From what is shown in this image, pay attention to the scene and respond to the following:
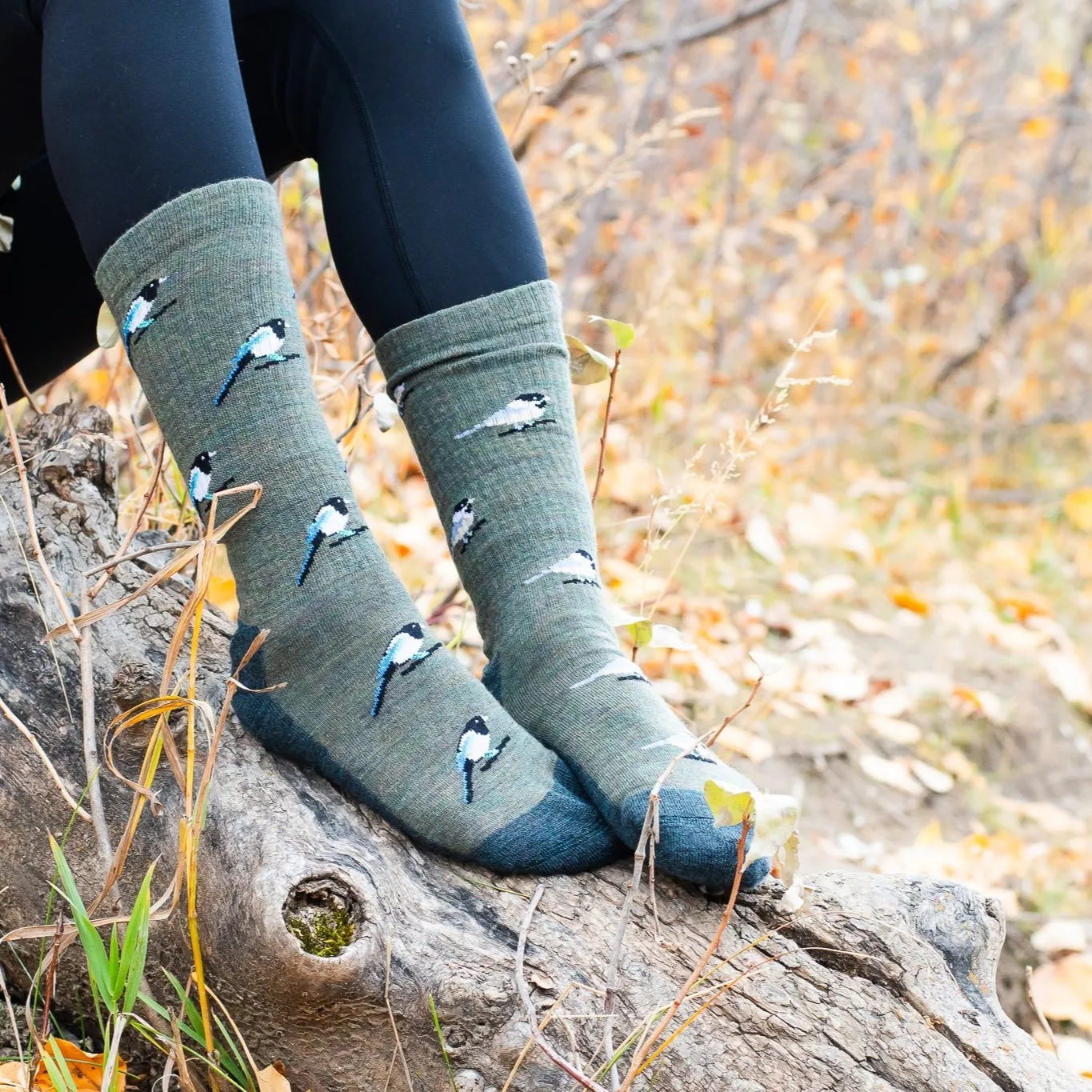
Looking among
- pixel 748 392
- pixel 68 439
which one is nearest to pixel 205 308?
pixel 68 439

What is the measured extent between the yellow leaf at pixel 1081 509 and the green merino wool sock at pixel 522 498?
2.02 metres

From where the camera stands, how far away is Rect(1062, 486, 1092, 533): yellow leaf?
2.54m

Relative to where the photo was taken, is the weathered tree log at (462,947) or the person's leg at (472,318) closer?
the weathered tree log at (462,947)

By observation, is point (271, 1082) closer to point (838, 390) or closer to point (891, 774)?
point (891, 774)

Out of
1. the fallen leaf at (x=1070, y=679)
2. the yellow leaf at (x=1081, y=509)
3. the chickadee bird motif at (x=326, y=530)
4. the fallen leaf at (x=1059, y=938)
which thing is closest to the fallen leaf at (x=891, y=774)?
the fallen leaf at (x=1059, y=938)

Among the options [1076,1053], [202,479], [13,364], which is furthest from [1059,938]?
[13,364]

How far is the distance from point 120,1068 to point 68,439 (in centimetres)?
45

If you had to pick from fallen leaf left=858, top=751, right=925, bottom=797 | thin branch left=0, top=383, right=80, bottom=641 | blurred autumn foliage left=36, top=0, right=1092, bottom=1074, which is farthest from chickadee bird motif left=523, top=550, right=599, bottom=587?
fallen leaf left=858, top=751, right=925, bottom=797

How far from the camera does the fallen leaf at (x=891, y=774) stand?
150 cm

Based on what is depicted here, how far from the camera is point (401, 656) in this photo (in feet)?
2.46

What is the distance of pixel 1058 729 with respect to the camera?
1744 mm

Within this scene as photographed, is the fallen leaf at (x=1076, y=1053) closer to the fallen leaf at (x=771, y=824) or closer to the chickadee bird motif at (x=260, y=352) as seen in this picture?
the fallen leaf at (x=771, y=824)

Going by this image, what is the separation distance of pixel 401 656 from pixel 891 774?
3.12 feet

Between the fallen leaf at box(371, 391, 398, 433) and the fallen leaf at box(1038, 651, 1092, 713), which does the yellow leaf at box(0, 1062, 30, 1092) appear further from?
the fallen leaf at box(1038, 651, 1092, 713)
